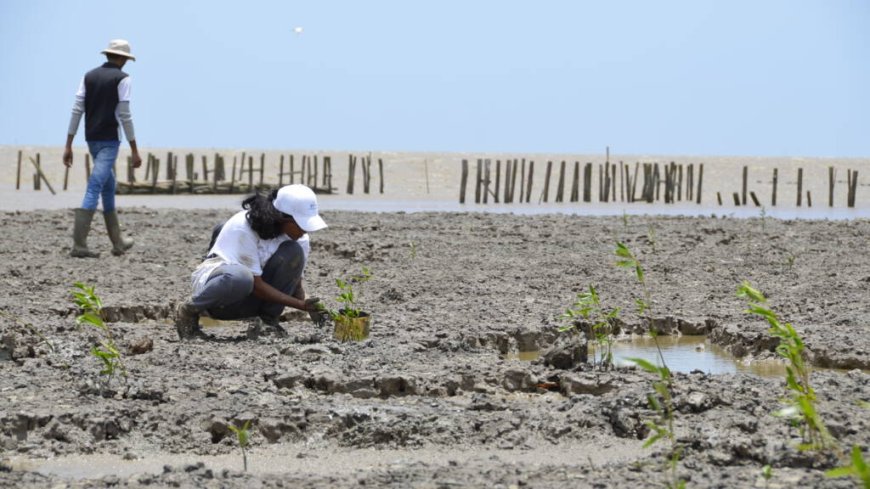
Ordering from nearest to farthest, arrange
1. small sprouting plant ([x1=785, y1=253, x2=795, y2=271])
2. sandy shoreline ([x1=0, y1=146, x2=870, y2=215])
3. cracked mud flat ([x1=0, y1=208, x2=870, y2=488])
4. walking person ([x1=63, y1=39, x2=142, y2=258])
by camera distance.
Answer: cracked mud flat ([x1=0, y1=208, x2=870, y2=488]) → small sprouting plant ([x1=785, y1=253, x2=795, y2=271]) → walking person ([x1=63, y1=39, x2=142, y2=258]) → sandy shoreline ([x1=0, y1=146, x2=870, y2=215])

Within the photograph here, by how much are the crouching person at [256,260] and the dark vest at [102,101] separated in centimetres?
357

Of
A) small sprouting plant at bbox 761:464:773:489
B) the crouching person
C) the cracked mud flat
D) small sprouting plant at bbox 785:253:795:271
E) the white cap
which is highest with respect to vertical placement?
the white cap

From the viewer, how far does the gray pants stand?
18.7 feet

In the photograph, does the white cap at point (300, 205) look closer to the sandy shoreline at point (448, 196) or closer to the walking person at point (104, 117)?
the walking person at point (104, 117)

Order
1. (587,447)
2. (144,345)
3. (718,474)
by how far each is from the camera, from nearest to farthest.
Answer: (718,474), (587,447), (144,345)

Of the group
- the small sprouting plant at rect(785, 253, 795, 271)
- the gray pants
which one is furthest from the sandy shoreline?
the gray pants

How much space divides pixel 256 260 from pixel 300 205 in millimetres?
454

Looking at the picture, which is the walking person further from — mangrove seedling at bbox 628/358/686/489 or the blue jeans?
mangrove seedling at bbox 628/358/686/489

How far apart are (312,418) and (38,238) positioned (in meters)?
7.20

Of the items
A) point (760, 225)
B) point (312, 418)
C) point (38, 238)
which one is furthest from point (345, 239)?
point (312, 418)

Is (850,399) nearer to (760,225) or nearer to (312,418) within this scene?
(312,418)

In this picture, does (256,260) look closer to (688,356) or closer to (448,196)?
(688,356)

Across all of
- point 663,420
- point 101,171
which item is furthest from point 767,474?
point 101,171

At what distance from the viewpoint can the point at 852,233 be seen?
11.8 m
